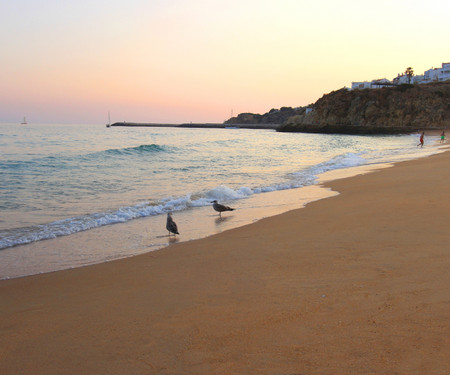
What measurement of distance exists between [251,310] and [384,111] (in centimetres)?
8996

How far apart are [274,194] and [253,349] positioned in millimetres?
9864

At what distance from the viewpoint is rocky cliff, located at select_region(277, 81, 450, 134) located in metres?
78.0

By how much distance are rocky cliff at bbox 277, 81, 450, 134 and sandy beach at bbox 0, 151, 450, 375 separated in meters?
79.1

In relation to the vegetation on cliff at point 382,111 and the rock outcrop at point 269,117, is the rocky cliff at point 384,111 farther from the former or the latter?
the rock outcrop at point 269,117

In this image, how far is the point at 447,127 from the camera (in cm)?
7419

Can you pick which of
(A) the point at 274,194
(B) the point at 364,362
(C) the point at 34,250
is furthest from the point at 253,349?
(A) the point at 274,194

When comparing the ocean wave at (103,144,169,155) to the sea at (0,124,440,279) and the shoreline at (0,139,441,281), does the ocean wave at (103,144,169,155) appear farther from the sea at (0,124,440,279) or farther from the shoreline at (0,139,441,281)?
the shoreline at (0,139,441,281)

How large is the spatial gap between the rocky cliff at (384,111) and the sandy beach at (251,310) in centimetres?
7907

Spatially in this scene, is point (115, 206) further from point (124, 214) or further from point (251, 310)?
point (251, 310)

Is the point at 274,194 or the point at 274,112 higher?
the point at 274,112

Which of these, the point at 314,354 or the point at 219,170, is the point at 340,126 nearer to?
the point at 219,170

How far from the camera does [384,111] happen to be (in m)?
84.0

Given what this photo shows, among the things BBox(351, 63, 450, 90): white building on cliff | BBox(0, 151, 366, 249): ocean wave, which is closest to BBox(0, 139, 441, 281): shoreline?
BBox(0, 151, 366, 249): ocean wave

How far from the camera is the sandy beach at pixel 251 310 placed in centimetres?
275
